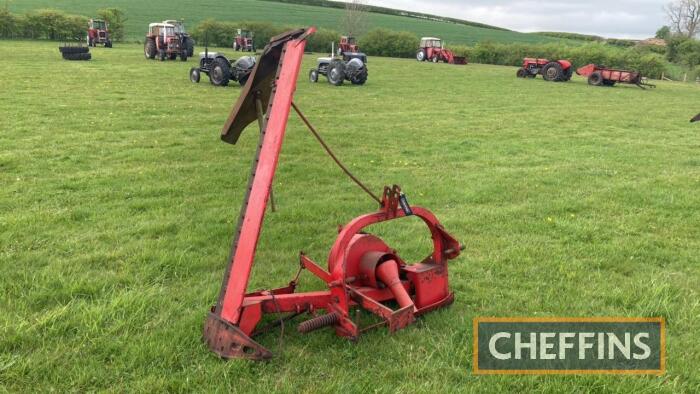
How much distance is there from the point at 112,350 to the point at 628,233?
5063 mm

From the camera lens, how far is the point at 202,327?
3.33 meters

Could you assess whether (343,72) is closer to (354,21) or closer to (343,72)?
(343,72)

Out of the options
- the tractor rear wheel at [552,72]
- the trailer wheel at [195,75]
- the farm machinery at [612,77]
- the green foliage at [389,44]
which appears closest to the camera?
the trailer wheel at [195,75]

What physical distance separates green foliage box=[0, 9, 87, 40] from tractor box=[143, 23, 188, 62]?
622 inches

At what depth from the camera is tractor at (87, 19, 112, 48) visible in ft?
119

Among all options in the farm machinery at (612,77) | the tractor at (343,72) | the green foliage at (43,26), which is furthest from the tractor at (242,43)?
the farm machinery at (612,77)

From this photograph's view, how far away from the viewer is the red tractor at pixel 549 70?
29109 millimetres

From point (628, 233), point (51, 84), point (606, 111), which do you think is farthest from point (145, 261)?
point (606, 111)

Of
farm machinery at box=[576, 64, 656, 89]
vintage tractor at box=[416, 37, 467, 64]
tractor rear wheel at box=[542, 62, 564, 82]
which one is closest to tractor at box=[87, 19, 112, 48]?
vintage tractor at box=[416, 37, 467, 64]

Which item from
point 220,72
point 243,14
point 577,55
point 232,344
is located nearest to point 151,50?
point 220,72

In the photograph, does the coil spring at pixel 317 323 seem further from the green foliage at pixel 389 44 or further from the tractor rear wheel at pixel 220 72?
the green foliage at pixel 389 44

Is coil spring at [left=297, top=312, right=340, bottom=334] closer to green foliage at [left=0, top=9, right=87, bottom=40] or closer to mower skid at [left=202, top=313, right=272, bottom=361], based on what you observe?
mower skid at [left=202, top=313, right=272, bottom=361]

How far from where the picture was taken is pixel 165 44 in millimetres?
28078

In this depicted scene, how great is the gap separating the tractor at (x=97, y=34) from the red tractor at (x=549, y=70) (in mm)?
28652
